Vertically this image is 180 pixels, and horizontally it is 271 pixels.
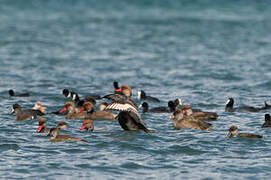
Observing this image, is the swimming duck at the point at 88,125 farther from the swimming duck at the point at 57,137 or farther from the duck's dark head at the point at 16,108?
the duck's dark head at the point at 16,108

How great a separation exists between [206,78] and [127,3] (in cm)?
3796

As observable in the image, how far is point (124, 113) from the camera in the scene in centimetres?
1402

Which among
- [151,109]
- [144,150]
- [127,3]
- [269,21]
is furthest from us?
[127,3]

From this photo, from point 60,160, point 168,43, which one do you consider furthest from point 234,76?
point 60,160

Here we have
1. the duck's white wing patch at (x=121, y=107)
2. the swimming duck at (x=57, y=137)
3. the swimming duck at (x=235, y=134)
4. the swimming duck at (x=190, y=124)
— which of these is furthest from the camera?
the swimming duck at (x=190, y=124)

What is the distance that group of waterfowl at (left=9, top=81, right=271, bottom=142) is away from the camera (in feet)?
44.6

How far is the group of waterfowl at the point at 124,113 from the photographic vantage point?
13.6 meters

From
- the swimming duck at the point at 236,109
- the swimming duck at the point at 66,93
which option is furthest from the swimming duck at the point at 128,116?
the swimming duck at the point at 66,93

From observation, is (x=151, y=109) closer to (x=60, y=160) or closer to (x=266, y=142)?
(x=266, y=142)

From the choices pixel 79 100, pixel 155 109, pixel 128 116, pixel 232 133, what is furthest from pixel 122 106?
pixel 79 100

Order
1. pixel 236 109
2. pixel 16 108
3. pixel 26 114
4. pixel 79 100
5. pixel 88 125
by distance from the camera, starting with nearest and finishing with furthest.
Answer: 1. pixel 88 125
2. pixel 26 114
3. pixel 16 108
4. pixel 236 109
5. pixel 79 100

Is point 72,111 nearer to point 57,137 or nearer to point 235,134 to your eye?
point 57,137

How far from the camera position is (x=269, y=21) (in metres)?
46.9

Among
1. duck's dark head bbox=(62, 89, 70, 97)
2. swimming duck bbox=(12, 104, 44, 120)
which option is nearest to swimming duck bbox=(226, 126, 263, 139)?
swimming duck bbox=(12, 104, 44, 120)
